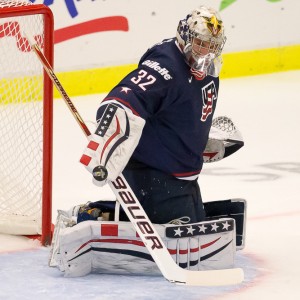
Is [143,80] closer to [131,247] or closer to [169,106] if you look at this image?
[169,106]

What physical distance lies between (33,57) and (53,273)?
1.05 metres

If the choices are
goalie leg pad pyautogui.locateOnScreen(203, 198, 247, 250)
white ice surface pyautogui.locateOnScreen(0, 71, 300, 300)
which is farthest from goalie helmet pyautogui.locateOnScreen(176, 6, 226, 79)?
white ice surface pyautogui.locateOnScreen(0, 71, 300, 300)

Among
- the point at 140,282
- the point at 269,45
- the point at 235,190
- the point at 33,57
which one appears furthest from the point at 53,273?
the point at 269,45

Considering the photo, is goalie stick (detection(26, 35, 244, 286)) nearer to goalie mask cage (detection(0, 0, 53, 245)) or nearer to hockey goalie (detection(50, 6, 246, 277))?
hockey goalie (detection(50, 6, 246, 277))

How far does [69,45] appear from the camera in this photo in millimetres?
6691

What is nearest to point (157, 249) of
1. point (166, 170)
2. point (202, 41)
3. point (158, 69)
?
point (166, 170)

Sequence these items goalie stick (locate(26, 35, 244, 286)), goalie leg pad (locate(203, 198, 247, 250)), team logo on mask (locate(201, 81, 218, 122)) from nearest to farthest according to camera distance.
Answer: goalie stick (locate(26, 35, 244, 286)) → team logo on mask (locate(201, 81, 218, 122)) → goalie leg pad (locate(203, 198, 247, 250))

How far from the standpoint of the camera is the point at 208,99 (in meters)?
3.59

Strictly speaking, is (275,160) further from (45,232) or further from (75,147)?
(45,232)

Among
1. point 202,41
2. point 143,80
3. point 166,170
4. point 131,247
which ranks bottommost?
point 131,247

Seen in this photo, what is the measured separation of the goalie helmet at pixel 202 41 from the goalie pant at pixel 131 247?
0.48 meters

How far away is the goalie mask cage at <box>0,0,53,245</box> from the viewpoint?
3879 mm

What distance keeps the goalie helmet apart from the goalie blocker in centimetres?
48

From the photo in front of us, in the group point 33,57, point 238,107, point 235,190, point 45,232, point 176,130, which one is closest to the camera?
point 176,130
